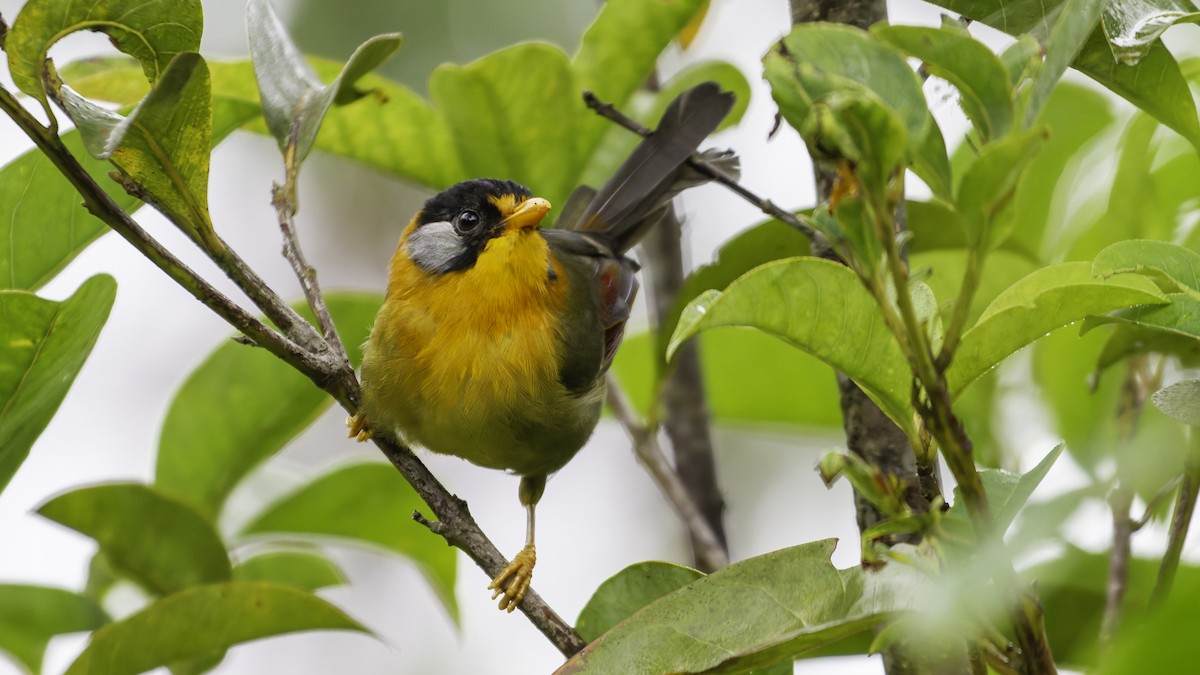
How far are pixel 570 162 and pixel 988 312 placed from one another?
1.64 metres

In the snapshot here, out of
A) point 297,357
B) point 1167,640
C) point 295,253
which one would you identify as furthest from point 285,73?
point 1167,640

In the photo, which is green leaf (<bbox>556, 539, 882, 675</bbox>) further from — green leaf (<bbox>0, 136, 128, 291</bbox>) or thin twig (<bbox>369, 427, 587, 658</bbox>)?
green leaf (<bbox>0, 136, 128, 291</bbox>)

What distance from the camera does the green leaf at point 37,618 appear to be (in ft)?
7.60

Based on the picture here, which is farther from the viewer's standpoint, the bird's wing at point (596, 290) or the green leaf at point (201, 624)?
the bird's wing at point (596, 290)

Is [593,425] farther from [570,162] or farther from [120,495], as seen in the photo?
[120,495]

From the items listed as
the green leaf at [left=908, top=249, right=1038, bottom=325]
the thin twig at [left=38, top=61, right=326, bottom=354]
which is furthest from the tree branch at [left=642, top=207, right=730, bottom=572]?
the thin twig at [left=38, top=61, right=326, bottom=354]

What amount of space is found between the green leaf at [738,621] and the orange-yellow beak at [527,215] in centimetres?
172

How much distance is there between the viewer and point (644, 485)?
20.2 ft

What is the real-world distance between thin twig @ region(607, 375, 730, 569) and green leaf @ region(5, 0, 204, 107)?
1.29m

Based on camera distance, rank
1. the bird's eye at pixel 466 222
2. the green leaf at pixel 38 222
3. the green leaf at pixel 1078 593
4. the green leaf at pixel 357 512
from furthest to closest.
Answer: the bird's eye at pixel 466 222, the green leaf at pixel 357 512, the green leaf at pixel 38 222, the green leaf at pixel 1078 593

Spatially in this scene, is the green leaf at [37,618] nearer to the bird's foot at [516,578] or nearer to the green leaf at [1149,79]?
the bird's foot at [516,578]

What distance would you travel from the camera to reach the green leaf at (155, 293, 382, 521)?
259cm

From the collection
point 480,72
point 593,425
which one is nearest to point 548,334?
point 593,425

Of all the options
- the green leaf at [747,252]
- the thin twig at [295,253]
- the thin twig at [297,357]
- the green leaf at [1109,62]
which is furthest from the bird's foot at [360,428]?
the green leaf at [1109,62]
